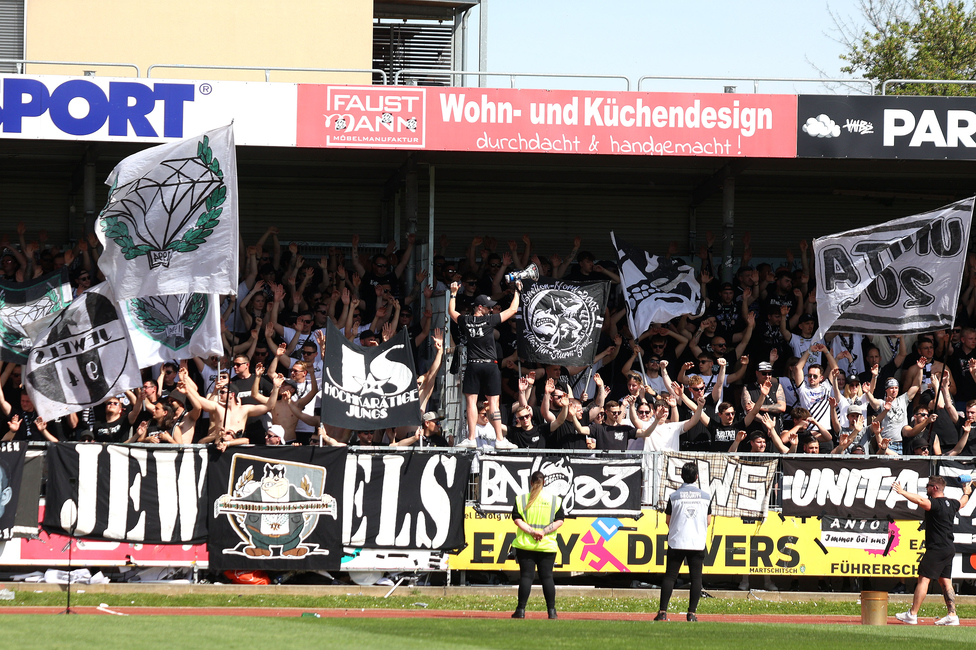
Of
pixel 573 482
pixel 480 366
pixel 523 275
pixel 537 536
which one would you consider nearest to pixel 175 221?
pixel 480 366

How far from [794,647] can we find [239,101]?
11.7m

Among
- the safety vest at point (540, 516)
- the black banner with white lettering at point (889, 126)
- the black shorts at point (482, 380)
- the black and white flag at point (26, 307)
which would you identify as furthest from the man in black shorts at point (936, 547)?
the black and white flag at point (26, 307)

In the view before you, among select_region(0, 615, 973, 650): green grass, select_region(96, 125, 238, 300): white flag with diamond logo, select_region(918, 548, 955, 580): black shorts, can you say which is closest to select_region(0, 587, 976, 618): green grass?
select_region(918, 548, 955, 580): black shorts

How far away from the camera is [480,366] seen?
16.2m

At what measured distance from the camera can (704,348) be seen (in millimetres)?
18547

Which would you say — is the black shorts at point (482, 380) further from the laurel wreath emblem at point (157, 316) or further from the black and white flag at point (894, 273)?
the black and white flag at point (894, 273)

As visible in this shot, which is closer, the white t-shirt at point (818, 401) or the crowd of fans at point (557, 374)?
the crowd of fans at point (557, 374)

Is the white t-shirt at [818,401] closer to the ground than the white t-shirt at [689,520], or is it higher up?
higher up

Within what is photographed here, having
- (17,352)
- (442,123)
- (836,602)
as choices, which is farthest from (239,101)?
(836,602)

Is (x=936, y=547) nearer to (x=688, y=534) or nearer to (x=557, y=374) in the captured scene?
(x=688, y=534)

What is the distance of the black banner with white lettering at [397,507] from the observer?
15023 millimetres

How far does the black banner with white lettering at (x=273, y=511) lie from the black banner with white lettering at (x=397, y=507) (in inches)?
10.7

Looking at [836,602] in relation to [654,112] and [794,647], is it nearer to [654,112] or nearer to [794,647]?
[794,647]

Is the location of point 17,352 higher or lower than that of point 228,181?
lower
